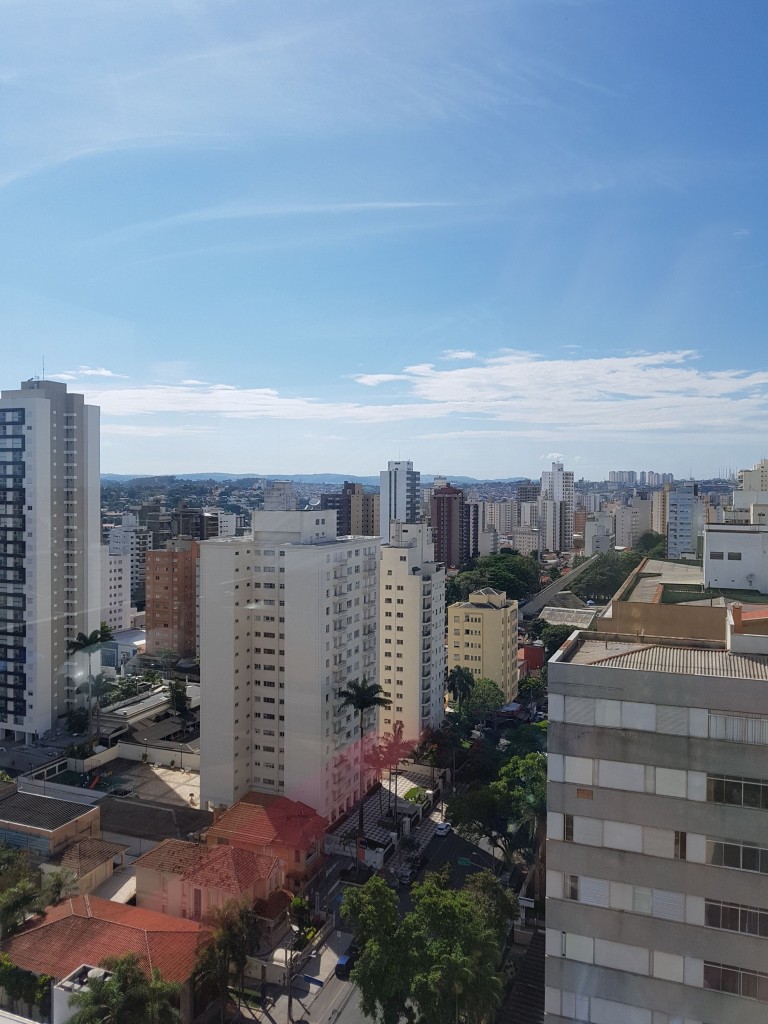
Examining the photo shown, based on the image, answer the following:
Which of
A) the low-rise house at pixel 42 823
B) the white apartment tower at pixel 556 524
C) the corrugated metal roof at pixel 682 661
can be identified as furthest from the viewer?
the white apartment tower at pixel 556 524

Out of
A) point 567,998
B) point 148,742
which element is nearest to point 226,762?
point 148,742

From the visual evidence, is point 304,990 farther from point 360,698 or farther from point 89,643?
point 89,643

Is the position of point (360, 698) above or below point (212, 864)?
above

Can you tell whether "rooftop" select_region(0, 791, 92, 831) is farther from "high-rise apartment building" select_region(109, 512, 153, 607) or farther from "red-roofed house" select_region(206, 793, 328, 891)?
"high-rise apartment building" select_region(109, 512, 153, 607)

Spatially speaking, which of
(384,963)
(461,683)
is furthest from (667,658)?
(461,683)

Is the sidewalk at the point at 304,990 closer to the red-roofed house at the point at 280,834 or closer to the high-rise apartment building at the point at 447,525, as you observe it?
the red-roofed house at the point at 280,834

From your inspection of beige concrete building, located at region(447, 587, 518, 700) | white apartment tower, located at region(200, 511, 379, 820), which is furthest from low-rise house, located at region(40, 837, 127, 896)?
beige concrete building, located at region(447, 587, 518, 700)

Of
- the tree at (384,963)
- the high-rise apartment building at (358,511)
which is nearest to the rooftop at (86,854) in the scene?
the tree at (384,963)
